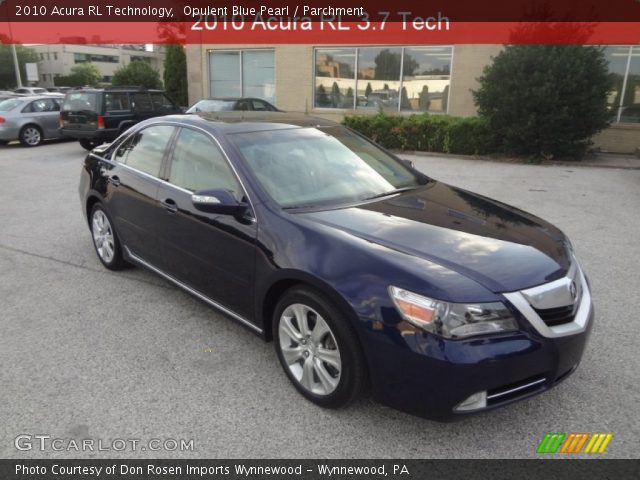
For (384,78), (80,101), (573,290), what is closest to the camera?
(573,290)

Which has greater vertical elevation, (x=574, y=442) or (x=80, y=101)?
(x=80, y=101)

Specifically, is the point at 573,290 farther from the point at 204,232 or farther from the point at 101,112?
the point at 101,112

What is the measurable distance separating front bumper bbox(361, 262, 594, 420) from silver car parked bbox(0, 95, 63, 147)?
1632 centimetres

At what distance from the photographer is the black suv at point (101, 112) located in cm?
1326

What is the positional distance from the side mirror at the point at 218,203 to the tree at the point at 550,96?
10793 millimetres

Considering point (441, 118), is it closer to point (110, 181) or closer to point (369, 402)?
point (110, 181)

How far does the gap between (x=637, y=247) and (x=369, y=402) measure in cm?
450

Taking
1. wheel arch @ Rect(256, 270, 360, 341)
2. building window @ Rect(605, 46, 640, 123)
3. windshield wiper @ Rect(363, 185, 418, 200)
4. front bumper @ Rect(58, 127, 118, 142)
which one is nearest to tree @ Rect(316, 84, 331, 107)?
front bumper @ Rect(58, 127, 118, 142)

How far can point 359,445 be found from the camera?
2.66 meters

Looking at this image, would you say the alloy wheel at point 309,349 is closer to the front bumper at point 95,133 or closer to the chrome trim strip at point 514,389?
the chrome trim strip at point 514,389

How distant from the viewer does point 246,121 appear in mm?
3992

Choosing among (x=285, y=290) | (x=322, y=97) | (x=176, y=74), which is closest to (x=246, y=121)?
(x=285, y=290)

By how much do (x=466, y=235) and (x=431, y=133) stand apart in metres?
11.6

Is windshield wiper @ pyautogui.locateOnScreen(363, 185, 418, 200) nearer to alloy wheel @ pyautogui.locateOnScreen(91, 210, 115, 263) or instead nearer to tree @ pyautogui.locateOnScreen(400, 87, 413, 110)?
alloy wheel @ pyautogui.locateOnScreen(91, 210, 115, 263)
